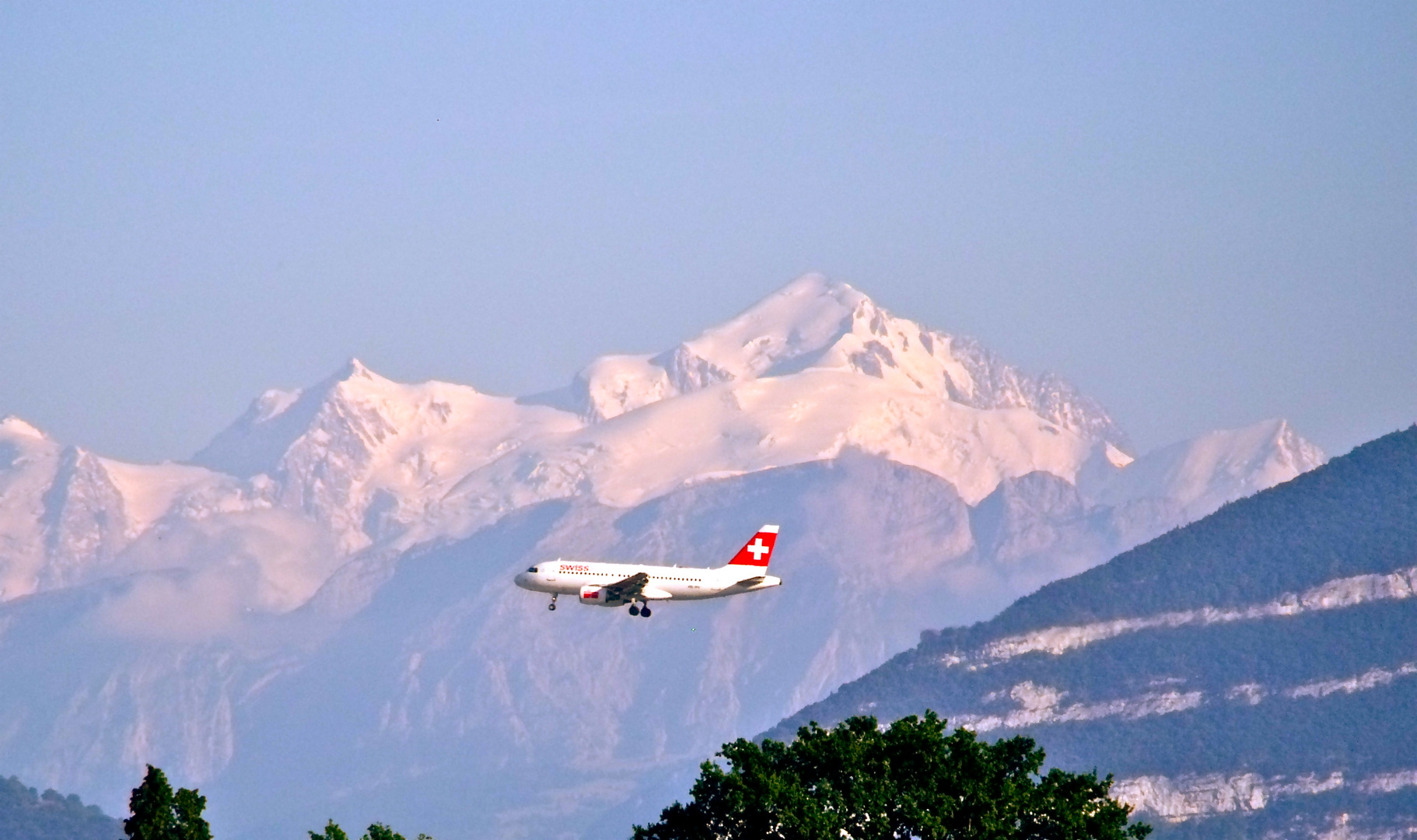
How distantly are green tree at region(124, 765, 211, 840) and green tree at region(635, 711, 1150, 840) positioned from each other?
79.2 feet

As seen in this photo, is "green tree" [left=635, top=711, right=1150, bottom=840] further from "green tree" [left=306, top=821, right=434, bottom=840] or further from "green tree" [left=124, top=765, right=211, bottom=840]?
"green tree" [left=124, top=765, right=211, bottom=840]

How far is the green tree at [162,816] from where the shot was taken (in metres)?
149

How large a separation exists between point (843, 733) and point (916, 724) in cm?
452

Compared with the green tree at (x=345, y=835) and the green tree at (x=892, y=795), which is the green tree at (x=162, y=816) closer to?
the green tree at (x=345, y=835)

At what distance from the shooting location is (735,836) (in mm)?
147625

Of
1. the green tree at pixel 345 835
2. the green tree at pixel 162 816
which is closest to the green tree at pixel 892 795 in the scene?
the green tree at pixel 345 835

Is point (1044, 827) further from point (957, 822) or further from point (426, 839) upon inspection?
point (426, 839)

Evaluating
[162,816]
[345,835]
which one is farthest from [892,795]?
[162,816]

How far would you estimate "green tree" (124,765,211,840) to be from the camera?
148875 millimetres

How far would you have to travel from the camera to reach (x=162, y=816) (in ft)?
490

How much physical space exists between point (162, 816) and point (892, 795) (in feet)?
129

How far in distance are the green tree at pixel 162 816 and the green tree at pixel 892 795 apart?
24131 mm

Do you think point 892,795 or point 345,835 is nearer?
point 892,795

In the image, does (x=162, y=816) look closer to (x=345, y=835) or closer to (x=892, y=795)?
(x=345, y=835)
